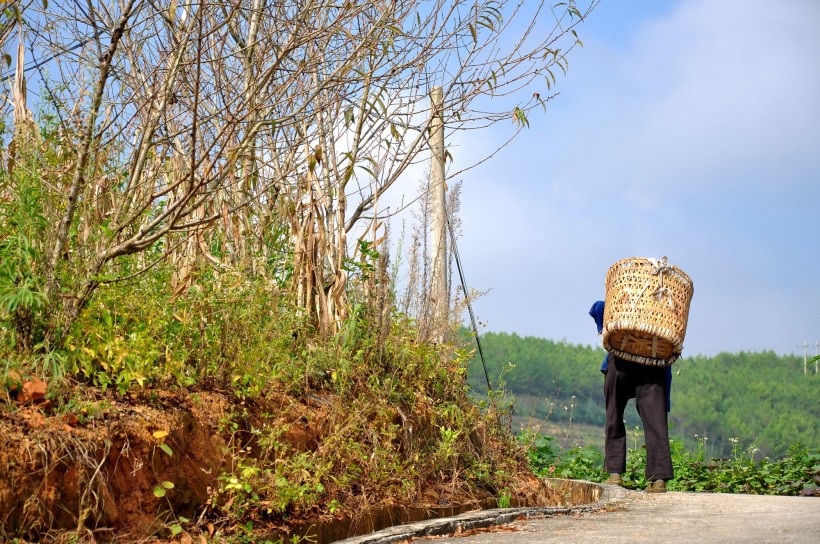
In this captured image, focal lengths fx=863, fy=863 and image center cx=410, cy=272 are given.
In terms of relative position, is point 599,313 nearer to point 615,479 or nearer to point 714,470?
point 615,479

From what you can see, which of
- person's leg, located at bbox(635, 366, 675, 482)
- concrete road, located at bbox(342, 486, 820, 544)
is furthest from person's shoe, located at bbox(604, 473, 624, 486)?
concrete road, located at bbox(342, 486, 820, 544)

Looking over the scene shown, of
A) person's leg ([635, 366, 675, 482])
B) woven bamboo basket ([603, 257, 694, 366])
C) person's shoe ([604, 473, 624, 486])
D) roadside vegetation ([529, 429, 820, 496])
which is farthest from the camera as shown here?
roadside vegetation ([529, 429, 820, 496])

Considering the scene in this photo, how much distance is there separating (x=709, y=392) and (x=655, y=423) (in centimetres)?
6288

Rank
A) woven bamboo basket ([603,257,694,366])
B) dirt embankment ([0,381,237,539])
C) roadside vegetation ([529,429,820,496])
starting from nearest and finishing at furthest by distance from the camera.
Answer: dirt embankment ([0,381,237,539]) < woven bamboo basket ([603,257,694,366]) < roadside vegetation ([529,429,820,496])

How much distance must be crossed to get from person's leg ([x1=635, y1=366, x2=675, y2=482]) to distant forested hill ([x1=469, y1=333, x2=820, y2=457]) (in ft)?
166

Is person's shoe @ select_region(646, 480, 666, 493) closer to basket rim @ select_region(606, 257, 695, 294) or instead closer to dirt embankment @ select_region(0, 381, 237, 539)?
basket rim @ select_region(606, 257, 695, 294)

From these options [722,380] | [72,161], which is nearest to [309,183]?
[72,161]

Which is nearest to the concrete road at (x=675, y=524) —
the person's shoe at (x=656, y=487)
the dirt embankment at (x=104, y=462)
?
the person's shoe at (x=656, y=487)

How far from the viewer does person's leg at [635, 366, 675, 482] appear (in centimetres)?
747

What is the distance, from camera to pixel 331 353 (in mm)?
5797

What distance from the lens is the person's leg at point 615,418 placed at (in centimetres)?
771

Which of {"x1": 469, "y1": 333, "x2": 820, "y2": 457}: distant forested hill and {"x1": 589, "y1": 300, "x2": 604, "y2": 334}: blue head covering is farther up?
{"x1": 469, "y1": 333, "x2": 820, "y2": 457}: distant forested hill

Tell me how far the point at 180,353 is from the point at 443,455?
6.71 feet

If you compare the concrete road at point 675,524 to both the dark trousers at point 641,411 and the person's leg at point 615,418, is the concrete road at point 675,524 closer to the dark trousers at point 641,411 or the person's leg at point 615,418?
the dark trousers at point 641,411
